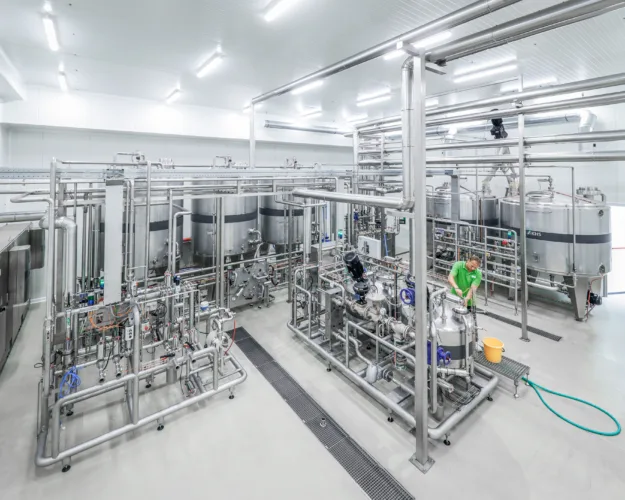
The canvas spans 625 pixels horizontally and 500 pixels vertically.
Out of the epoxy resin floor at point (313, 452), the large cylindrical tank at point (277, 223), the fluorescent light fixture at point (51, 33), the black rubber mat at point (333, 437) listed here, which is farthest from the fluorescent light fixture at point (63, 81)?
the black rubber mat at point (333, 437)

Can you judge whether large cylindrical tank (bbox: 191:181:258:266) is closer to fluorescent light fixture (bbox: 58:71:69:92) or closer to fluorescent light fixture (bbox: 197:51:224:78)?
fluorescent light fixture (bbox: 197:51:224:78)

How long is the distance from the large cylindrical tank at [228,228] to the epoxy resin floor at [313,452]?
2.37 meters

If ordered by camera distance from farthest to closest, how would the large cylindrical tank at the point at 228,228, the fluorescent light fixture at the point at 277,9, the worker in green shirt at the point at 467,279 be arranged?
the large cylindrical tank at the point at 228,228
the worker in green shirt at the point at 467,279
the fluorescent light fixture at the point at 277,9

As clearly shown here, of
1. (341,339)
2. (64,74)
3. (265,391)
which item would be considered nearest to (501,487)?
(341,339)

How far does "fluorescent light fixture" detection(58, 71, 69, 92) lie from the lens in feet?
16.8

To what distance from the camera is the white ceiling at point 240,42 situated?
341 centimetres

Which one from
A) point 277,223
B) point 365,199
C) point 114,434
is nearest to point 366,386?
point 365,199

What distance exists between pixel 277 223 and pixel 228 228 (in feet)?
3.60

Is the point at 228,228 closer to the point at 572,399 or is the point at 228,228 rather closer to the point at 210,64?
the point at 210,64

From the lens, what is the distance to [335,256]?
4484 mm

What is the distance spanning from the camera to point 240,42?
422cm

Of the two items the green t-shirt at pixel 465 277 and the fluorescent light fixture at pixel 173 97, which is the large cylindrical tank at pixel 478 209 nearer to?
the green t-shirt at pixel 465 277

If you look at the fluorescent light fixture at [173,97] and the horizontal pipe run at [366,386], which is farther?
the fluorescent light fixture at [173,97]

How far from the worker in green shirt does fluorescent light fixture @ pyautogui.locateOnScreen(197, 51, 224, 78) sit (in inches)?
174
